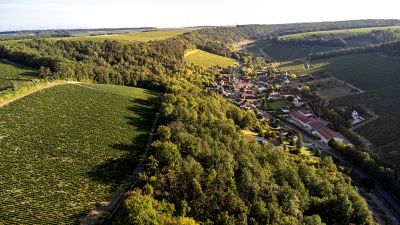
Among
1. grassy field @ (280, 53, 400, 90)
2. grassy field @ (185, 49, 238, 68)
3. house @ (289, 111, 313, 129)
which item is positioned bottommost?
house @ (289, 111, 313, 129)

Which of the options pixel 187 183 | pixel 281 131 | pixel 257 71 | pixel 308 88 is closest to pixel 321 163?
pixel 281 131

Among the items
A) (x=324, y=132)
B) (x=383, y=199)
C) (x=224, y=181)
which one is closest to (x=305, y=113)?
(x=324, y=132)

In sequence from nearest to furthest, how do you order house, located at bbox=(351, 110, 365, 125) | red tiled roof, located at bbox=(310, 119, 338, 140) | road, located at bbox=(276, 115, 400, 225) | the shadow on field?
1. the shadow on field
2. road, located at bbox=(276, 115, 400, 225)
3. red tiled roof, located at bbox=(310, 119, 338, 140)
4. house, located at bbox=(351, 110, 365, 125)

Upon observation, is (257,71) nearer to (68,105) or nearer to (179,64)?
(179,64)

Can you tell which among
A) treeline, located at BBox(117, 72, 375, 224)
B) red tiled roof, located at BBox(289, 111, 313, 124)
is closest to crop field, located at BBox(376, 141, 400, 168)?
treeline, located at BBox(117, 72, 375, 224)

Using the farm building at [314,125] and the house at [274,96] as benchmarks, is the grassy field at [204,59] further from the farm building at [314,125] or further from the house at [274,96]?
the farm building at [314,125]

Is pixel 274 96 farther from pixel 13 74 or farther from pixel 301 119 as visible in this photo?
pixel 13 74

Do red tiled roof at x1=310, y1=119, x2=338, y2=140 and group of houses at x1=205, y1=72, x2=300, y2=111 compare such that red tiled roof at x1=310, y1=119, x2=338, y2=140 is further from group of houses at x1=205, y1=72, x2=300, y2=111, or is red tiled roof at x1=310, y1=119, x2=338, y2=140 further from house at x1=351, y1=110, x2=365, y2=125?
group of houses at x1=205, y1=72, x2=300, y2=111

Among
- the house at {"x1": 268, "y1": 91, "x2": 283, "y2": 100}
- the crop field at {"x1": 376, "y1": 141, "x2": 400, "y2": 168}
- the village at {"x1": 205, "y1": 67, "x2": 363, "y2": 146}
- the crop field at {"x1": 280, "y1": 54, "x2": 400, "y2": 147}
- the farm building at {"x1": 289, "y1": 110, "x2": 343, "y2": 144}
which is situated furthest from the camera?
the house at {"x1": 268, "y1": 91, "x2": 283, "y2": 100}
